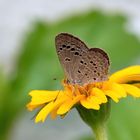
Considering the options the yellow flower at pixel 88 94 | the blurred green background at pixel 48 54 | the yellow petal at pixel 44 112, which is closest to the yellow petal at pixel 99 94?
the yellow flower at pixel 88 94

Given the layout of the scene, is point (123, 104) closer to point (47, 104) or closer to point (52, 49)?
point (47, 104)

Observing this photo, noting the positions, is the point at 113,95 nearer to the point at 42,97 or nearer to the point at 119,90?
the point at 119,90

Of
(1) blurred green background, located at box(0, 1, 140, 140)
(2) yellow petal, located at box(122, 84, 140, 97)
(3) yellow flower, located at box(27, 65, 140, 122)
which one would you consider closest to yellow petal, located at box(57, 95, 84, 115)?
(3) yellow flower, located at box(27, 65, 140, 122)

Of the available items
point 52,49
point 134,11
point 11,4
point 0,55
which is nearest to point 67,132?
point 52,49

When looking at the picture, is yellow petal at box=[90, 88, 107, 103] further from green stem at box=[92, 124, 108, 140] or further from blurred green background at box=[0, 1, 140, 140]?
blurred green background at box=[0, 1, 140, 140]

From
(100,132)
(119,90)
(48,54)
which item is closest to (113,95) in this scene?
(119,90)

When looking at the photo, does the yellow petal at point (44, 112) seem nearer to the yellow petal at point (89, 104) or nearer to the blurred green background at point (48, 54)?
the yellow petal at point (89, 104)

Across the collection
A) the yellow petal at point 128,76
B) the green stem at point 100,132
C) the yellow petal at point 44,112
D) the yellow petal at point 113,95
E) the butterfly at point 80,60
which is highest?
the butterfly at point 80,60
